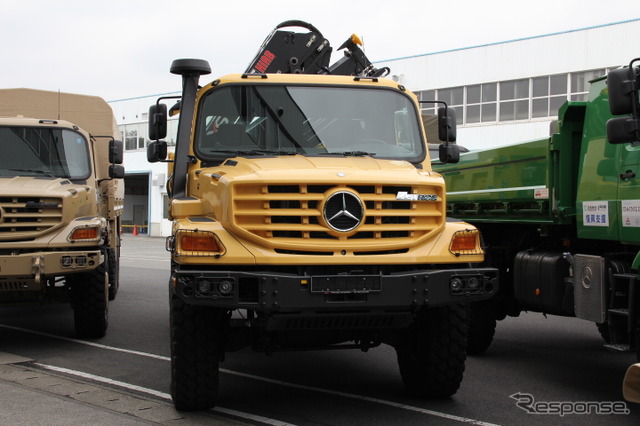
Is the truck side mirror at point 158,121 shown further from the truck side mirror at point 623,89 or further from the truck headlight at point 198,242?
the truck side mirror at point 623,89

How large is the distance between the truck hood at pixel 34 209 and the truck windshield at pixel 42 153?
51 centimetres

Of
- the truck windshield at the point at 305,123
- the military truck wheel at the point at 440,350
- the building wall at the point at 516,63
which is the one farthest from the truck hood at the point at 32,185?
the building wall at the point at 516,63

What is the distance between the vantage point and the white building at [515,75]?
30578 mm

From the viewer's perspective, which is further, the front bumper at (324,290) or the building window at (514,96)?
the building window at (514,96)

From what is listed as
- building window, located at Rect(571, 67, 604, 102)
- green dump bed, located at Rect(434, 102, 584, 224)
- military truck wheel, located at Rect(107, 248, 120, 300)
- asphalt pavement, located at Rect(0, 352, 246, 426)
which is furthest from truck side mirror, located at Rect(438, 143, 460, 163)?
building window, located at Rect(571, 67, 604, 102)

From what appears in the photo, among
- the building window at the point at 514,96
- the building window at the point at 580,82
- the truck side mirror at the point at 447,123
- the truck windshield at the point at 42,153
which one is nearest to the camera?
the truck side mirror at the point at 447,123

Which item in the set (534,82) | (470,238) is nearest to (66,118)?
(470,238)

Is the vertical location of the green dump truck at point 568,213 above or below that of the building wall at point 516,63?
below

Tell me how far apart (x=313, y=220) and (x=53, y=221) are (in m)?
4.36

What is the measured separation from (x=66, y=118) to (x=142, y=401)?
24.3 feet

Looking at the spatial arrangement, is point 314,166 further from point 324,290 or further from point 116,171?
point 116,171

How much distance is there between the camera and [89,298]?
9.56 metres

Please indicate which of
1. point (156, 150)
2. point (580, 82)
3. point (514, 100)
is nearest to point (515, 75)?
point (514, 100)

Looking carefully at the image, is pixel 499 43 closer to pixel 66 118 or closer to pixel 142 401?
pixel 66 118
